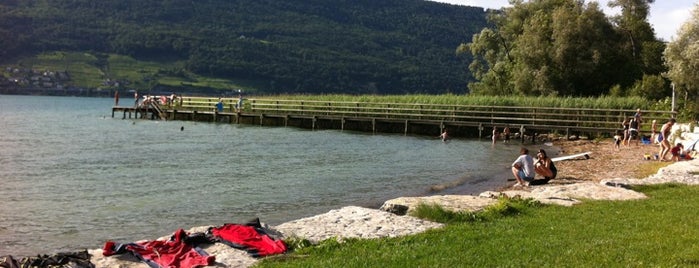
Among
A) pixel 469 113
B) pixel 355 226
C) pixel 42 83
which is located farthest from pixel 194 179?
pixel 42 83

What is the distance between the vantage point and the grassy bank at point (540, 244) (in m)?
7.60

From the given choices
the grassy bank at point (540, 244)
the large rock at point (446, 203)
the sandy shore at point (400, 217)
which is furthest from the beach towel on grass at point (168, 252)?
the large rock at point (446, 203)

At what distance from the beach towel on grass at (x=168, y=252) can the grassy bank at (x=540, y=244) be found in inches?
35.9

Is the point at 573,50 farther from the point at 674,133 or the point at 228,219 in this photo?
the point at 228,219

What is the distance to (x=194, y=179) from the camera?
814 inches

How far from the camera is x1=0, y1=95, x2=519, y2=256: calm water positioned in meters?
13.3

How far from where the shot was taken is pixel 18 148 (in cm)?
3116

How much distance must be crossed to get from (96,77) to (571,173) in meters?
143

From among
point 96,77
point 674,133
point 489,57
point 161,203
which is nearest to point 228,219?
point 161,203

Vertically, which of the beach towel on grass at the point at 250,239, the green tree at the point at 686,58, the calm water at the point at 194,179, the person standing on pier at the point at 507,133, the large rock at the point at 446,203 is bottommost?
the calm water at the point at 194,179

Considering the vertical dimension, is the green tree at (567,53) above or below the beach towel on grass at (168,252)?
above

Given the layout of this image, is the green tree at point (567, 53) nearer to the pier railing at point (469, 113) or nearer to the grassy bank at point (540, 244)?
the pier railing at point (469, 113)

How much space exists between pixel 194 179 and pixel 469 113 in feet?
88.7

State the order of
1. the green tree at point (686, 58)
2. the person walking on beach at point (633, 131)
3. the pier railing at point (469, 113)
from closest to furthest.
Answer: the person walking on beach at point (633, 131)
the green tree at point (686, 58)
the pier railing at point (469, 113)
